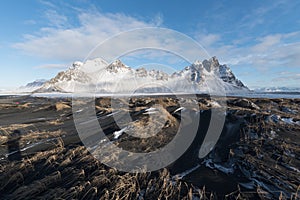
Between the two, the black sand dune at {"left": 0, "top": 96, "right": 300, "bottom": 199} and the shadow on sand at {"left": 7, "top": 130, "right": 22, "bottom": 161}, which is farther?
the shadow on sand at {"left": 7, "top": 130, "right": 22, "bottom": 161}

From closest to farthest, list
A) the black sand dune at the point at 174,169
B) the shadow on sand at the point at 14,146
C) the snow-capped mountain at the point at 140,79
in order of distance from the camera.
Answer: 1. the black sand dune at the point at 174,169
2. the shadow on sand at the point at 14,146
3. the snow-capped mountain at the point at 140,79

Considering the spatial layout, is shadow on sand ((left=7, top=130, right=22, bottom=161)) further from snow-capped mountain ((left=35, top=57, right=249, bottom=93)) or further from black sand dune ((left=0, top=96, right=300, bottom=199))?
snow-capped mountain ((left=35, top=57, right=249, bottom=93))

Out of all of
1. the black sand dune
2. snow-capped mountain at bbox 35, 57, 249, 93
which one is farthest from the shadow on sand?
snow-capped mountain at bbox 35, 57, 249, 93

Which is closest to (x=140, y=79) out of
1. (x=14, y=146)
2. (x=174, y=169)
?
(x=14, y=146)

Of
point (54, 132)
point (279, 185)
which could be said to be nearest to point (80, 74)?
point (54, 132)

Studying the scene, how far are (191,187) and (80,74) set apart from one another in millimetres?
162074

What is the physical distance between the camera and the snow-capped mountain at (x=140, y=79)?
12338cm

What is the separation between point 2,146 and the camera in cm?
968

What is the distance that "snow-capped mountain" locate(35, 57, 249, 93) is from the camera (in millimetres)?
123375

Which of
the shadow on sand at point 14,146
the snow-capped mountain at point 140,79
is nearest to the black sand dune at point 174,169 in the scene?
the shadow on sand at point 14,146

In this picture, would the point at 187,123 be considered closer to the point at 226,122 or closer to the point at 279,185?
the point at 226,122

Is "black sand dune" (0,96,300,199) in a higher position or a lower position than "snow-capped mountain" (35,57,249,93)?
lower

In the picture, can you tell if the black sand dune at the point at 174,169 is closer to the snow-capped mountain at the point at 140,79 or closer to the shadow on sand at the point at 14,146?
the shadow on sand at the point at 14,146

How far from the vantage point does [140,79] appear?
378 ft
